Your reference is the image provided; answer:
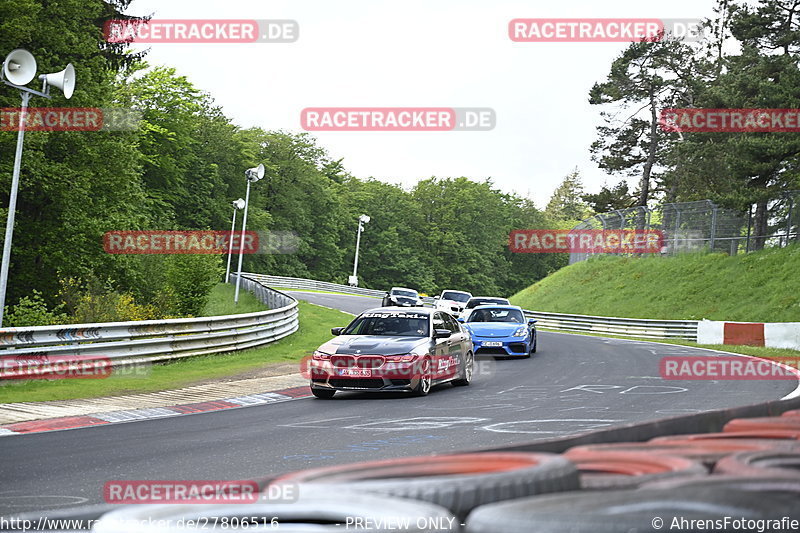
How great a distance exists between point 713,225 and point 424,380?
39.3 metres

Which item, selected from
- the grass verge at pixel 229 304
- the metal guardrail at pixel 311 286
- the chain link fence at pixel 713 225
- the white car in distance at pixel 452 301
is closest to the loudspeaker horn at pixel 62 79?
the grass verge at pixel 229 304

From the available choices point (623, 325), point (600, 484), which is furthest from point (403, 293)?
point (600, 484)

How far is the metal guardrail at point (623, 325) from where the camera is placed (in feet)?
127

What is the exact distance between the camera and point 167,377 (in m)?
16.8

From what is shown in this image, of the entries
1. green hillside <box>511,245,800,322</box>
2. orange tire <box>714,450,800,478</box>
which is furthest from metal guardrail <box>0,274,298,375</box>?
green hillside <box>511,245,800,322</box>

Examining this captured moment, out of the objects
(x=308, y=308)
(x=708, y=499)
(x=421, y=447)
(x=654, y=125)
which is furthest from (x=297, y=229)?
(x=708, y=499)

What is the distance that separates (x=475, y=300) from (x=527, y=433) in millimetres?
25064

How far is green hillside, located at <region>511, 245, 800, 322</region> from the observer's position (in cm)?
4191

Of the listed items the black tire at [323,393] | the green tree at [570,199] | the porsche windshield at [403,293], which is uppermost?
the green tree at [570,199]

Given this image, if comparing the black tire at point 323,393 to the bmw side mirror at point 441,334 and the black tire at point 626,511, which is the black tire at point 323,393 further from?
the black tire at point 626,511

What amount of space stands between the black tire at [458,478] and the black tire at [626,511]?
0.46 ft

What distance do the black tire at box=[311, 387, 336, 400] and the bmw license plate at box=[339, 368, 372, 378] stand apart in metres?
0.49

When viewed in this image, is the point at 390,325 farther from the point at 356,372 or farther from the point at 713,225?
the point at 713,225

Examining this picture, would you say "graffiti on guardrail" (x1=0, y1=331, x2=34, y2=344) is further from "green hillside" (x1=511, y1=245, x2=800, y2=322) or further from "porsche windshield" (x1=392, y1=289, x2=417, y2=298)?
"porsche windshield" (x1=392, y1=289, x2=417, y2=298)
